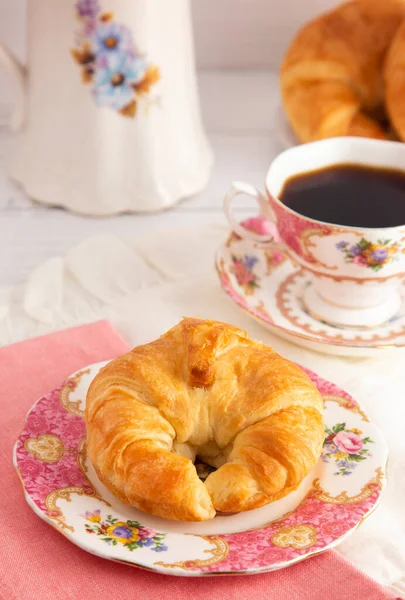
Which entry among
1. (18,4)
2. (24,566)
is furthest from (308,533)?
(18,4)

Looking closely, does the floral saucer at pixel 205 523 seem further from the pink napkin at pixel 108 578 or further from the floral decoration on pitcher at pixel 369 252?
the floral decoration on pitcher at pixel 369 252

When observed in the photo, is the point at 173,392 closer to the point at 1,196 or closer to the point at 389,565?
the point at 389,565

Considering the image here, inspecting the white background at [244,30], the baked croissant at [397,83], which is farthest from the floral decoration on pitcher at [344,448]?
the white background at [244,30]

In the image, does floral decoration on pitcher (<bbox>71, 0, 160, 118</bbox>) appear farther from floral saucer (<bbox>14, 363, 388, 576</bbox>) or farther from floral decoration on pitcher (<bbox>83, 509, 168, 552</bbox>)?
floral decoration on pitcher (<bbox>83, 509, 168, 552</bbox>)

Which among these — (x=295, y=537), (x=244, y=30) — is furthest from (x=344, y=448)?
(x=244, y=30)

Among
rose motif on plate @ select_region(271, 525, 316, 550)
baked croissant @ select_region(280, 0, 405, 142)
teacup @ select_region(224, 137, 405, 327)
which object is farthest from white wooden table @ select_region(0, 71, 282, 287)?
rose motif on plate @ select_region(271, 525, 316, 550)

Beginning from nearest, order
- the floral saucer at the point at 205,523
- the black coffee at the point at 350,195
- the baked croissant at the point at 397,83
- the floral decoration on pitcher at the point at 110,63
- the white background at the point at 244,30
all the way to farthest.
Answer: the floral saucer at the point at 205,523, the black coffee at the point at 350,195, the floral decoration on pitcher at the point at 110,63, the baked croissant at the point at 397,83, the white background at the point at 244,30

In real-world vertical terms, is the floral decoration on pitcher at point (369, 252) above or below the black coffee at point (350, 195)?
below
